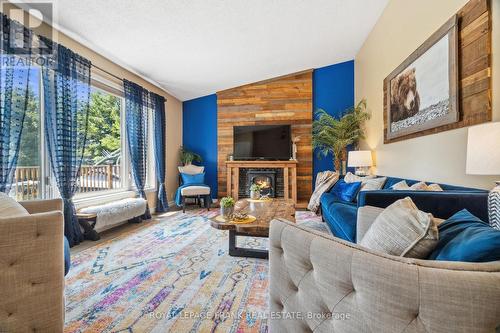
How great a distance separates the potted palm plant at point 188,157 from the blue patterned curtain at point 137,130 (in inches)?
47.6

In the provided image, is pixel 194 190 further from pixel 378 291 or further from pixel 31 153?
pixel 378 291

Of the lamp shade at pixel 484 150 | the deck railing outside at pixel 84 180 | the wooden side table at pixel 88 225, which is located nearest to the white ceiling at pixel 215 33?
the deck railing outside at pixel 84 180

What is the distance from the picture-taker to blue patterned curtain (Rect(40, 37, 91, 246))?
2652mm

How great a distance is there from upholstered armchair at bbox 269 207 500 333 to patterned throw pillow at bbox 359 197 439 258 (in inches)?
11.1

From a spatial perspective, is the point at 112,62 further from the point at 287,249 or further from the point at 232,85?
the point at 287,249

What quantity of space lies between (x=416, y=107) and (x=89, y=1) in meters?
3.46

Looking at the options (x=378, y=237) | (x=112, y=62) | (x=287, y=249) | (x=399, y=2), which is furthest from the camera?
(x=112, y=62)

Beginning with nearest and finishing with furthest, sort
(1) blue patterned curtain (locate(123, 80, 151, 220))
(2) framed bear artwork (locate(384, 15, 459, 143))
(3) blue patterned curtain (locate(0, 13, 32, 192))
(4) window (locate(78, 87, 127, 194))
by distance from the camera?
(2) framed bear artwork (locate(384, 15, 459, 143)) → (3) blue patterned curtain (locate(0, 13, 32, 192)) → (4) window (locate(78, 87, 127, 194)) → (1) blue patterned curtain (locate(123, 80, 151, 220))

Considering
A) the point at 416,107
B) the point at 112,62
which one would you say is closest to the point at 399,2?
the point at 416,107

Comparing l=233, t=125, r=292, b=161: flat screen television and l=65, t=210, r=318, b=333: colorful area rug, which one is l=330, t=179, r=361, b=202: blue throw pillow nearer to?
l=65, t=210, r=318, b=333: colorful area rug

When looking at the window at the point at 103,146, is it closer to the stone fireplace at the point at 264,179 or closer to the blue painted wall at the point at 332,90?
the stone fireplace at the point at 264,179

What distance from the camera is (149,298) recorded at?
67.5 inches

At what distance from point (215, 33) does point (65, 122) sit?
2.12m

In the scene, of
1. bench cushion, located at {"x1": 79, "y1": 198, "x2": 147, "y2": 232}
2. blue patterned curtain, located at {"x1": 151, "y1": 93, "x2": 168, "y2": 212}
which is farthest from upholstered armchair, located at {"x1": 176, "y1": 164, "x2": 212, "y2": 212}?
bench cushion, located at {"x1": 79, "y1": 198, "x2": 147, "y2": 232}
